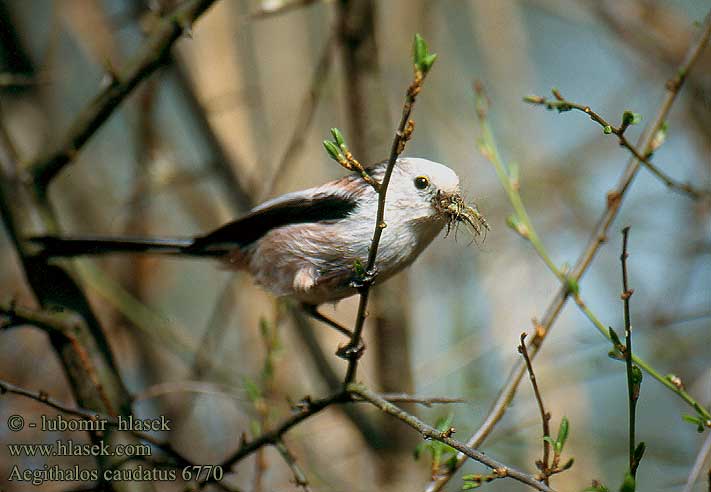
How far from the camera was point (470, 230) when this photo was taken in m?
1.65

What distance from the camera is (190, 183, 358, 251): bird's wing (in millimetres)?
1985

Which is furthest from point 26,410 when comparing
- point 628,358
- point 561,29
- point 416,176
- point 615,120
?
point 561,29

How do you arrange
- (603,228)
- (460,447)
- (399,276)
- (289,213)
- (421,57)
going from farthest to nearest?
(399,276) → (289,213) → (603,228) → (460,447) → (421,57)

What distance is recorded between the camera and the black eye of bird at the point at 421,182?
1.74m

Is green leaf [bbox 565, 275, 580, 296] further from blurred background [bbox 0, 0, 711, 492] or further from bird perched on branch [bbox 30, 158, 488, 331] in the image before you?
blurred background [bbox 0, 0, 711, 492]

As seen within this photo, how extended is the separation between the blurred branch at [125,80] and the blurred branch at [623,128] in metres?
0.93

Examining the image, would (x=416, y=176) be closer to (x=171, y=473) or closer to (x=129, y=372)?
(x=171, y=473)

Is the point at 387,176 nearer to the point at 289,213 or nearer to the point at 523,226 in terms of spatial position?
the point at 523,226

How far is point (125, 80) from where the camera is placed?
6.52 ft

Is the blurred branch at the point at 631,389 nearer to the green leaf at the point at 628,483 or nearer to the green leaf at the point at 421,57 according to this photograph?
the green leaf at the point at 628,483

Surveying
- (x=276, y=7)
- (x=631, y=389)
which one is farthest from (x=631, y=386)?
(x=276, y=7)

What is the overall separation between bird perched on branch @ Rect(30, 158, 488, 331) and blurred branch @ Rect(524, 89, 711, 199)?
11.3 inches

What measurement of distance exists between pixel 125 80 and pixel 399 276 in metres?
1.24

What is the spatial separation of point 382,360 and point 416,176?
111 centimetres
